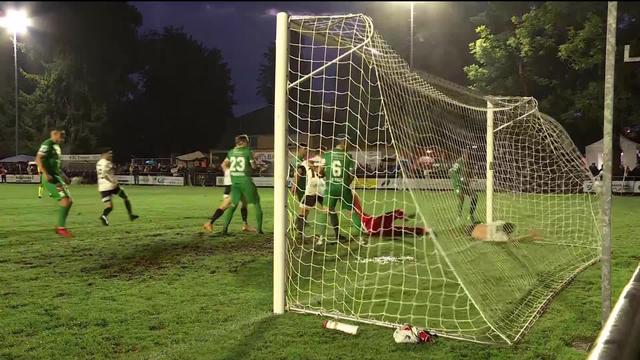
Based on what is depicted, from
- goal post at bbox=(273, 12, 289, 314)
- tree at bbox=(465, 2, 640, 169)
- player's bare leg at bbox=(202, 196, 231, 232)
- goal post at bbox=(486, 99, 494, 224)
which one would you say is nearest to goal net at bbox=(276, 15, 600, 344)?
goal post at bbox=(486, 99, 494, 224)

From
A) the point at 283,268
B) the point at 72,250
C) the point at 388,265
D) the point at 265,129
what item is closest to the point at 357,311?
the point at 283,268

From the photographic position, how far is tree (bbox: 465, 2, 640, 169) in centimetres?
2564

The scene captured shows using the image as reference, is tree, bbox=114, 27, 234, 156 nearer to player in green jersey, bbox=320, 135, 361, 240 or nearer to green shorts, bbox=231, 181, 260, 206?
green shorts, bbox=231, 181, 260, 206

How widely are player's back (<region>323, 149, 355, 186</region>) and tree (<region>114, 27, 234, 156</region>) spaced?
161 ft

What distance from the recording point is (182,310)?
17.7 feet

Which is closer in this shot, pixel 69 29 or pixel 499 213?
pixel 69 29

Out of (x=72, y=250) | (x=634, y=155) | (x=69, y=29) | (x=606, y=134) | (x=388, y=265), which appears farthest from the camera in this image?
(x=634, y=155)

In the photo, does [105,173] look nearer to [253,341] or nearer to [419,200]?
[419,200]

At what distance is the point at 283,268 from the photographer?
5.25 meters

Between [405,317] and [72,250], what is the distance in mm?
6215

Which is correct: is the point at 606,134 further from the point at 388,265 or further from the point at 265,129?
the point at 265,129

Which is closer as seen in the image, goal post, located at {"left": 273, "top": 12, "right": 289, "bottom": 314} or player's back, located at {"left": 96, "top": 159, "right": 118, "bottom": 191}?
goal post, located at {"left": 273, "top": 12, "right": 289, "bottom": 314}

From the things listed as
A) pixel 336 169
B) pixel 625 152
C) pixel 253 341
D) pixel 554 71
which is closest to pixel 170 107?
pixel 554 71

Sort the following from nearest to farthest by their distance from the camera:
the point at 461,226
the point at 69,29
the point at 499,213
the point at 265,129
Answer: the point at 69,29 < the point at 461,226 < the point at 499,213 < the point at 265,129
